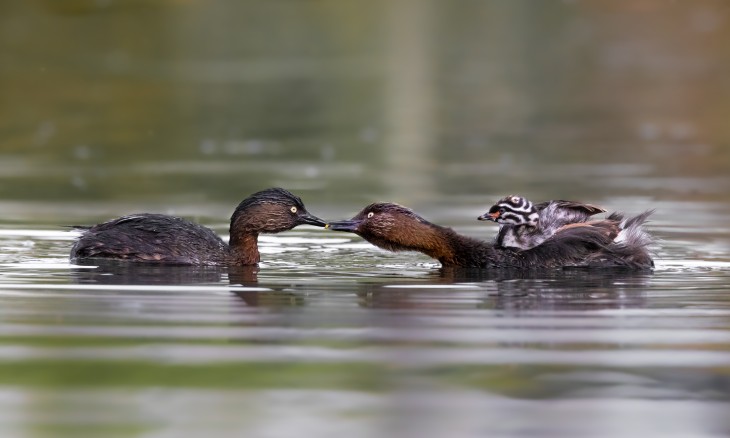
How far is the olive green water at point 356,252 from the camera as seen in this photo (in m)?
6.12

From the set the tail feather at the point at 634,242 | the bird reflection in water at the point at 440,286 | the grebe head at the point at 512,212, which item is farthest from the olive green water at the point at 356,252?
the grebe head at the point at 512,212

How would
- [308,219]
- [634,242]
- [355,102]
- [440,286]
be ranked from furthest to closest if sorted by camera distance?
1. [355,102]
2. [308,219]
3. [634,242]
4. [440,286]

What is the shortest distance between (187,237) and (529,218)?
2213mm

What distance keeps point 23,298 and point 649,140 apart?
46.1ft

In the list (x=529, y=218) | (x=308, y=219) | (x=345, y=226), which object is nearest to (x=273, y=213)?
(x=308, y=219)

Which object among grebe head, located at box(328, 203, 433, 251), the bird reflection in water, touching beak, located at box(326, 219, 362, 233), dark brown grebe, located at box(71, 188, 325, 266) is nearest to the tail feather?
the bird reflection in water

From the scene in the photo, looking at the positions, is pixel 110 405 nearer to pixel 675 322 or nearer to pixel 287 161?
pixel 675 322

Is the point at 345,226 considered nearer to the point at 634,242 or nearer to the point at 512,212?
the point at 512,212

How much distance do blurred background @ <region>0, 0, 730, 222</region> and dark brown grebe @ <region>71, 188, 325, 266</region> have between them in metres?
2.22

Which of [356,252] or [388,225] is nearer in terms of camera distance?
[388,225]

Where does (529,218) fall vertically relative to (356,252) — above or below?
above

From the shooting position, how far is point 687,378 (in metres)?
6.59

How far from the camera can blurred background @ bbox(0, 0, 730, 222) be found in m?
16.2

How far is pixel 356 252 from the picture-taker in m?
11.1
